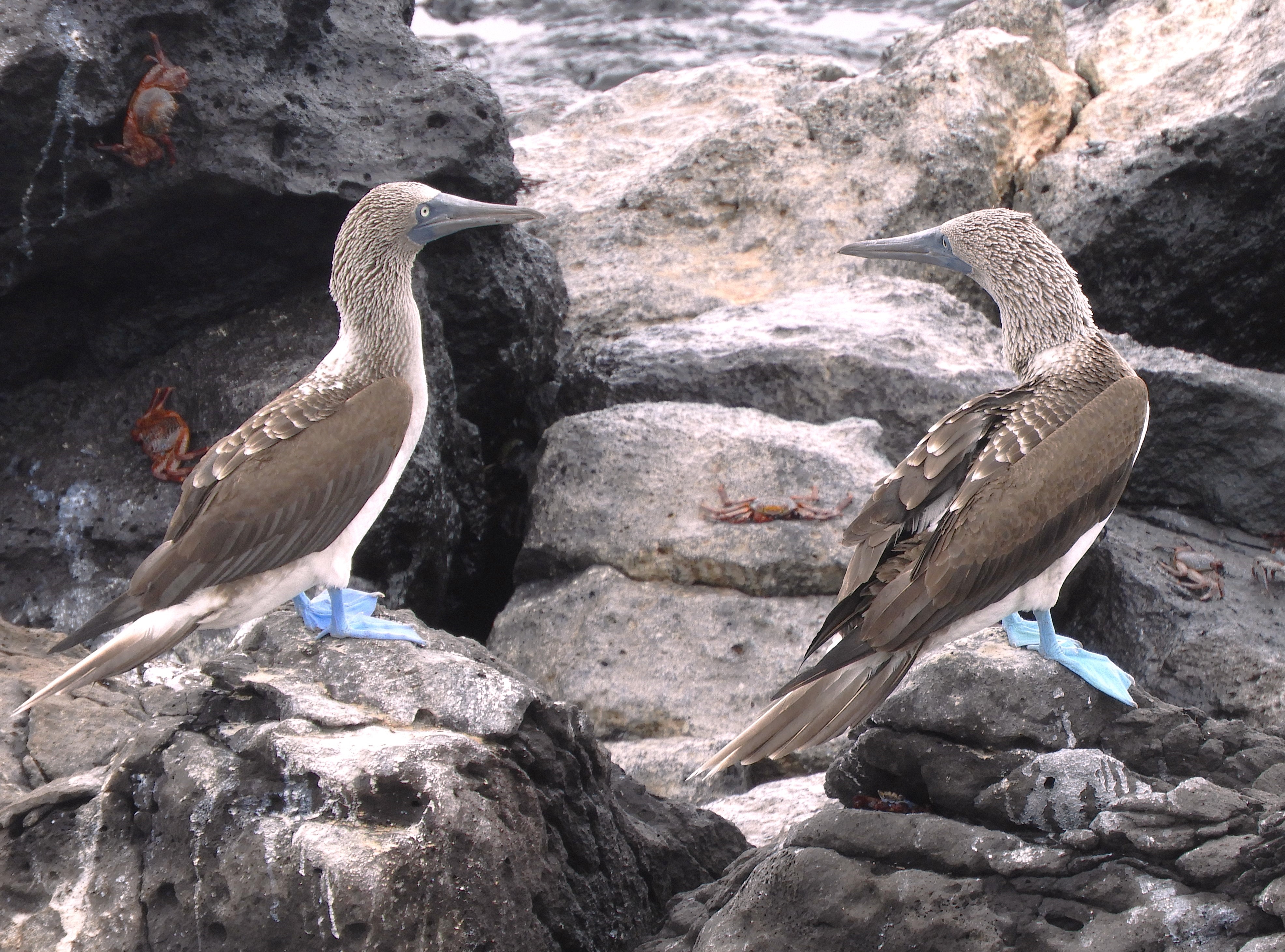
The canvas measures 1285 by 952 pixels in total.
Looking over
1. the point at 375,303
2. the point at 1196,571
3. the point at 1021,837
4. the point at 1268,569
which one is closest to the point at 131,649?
the point at 375,303

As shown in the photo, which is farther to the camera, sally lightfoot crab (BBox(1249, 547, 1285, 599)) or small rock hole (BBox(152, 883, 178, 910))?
sally lightfoot crab (BBox(1249, 547, 1285, 599))

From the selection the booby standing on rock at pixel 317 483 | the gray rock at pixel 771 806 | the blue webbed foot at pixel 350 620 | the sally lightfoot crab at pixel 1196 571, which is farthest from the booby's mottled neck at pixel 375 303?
the sally lightfoot crab at pixel 1196 571

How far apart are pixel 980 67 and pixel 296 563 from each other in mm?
6062

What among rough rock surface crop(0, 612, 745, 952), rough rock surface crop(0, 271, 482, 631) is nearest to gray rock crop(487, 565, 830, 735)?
rough rock surface crop(0, 271, 482, 631)

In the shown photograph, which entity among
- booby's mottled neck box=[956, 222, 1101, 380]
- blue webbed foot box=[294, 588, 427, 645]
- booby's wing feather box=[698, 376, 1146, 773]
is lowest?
blue webbed foot box=[294, 588, 427, 645]

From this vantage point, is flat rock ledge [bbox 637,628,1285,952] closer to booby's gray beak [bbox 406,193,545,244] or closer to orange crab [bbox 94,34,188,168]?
booby's gray beak [bbox 406,193,545,244]

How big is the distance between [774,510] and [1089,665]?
2271 millimetres

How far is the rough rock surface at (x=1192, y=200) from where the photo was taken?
7.05 metres

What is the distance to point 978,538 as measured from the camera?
344 centimetres

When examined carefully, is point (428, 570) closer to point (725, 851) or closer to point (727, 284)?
point (725, 851)

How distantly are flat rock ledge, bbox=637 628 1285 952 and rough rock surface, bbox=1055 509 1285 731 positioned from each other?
1922 millimetres

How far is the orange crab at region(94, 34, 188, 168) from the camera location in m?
5.17

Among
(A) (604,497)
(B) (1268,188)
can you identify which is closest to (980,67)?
(B) (1268,188)

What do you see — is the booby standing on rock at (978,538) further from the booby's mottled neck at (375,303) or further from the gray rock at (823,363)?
the gray rock at (823,363)
